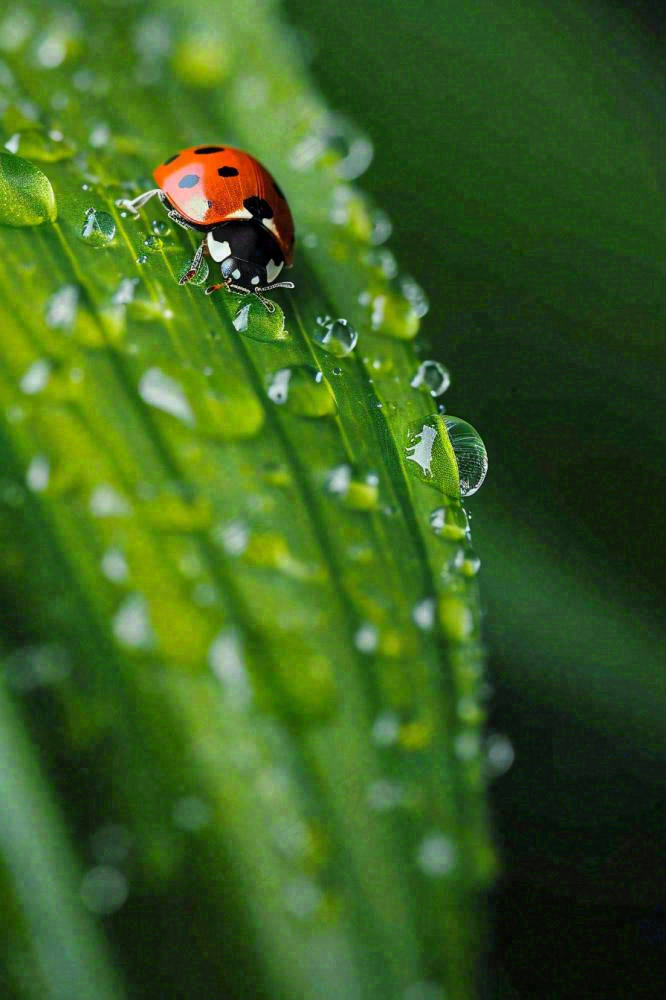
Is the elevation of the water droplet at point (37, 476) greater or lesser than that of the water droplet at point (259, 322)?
lesser

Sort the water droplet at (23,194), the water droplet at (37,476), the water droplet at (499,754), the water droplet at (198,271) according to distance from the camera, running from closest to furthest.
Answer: the water droplet at (37,476) → the water droplet at (23,194) → the water droplet at (198,271) → the water droplet at (499,754)

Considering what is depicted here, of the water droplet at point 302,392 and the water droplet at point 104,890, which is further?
the water droplet at point 302,392

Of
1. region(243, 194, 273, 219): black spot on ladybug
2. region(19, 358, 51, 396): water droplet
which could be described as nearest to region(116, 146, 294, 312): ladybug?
region(243, 194, 273, 219): black spot on ladybug

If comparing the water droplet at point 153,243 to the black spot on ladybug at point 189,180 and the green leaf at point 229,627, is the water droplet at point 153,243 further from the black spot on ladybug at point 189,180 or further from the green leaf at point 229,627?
the black spot on ladybug at point 189,180

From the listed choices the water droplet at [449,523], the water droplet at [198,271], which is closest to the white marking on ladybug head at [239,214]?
the water droplet at [198,271]

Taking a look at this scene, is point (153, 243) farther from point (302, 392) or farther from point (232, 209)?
point (232, 209)
